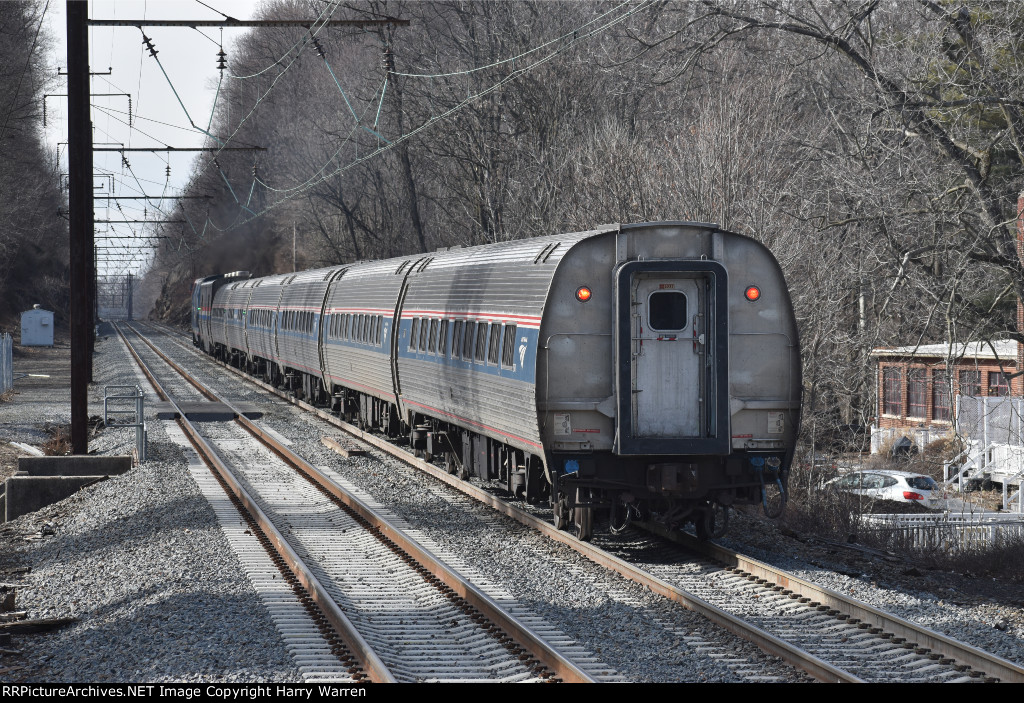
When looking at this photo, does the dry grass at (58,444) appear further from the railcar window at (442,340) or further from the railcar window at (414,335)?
the railcar window at (442,340)

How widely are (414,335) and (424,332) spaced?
627 millimetres

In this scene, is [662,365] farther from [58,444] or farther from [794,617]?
[58,444]

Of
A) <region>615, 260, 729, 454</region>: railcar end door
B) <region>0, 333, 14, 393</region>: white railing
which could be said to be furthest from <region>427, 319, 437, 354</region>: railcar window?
<region>0, 333, 14, 393</region>: white railing

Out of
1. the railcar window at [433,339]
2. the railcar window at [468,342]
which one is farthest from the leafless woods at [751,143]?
the railcar window at [468,342]

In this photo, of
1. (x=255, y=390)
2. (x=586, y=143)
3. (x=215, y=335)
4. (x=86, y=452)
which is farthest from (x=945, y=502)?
(x=215, y=335)

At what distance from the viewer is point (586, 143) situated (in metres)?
32.3

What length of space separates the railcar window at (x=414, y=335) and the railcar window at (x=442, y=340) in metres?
1.39

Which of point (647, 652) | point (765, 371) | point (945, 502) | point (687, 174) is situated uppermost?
point (687, 174)

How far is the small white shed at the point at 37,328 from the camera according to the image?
60.0m

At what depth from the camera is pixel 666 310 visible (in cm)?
1115

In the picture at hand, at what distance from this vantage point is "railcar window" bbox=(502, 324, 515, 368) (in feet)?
39.9

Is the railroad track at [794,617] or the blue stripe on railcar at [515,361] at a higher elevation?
the blue stripe on railcar at [515,361]

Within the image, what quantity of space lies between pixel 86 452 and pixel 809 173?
64.2 ft

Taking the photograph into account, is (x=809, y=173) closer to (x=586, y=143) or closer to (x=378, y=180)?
(x=586, y=143)
